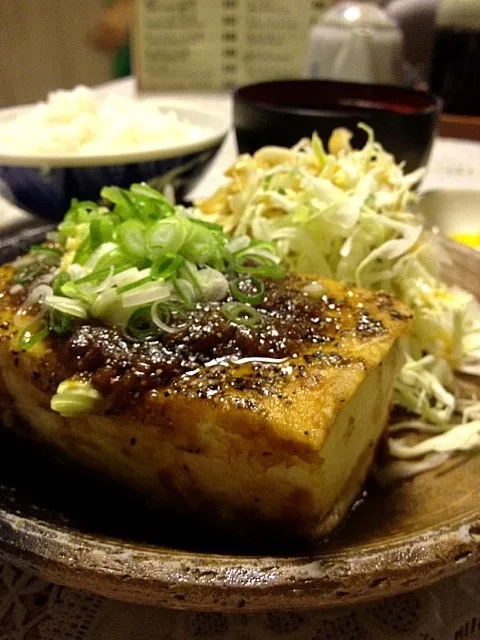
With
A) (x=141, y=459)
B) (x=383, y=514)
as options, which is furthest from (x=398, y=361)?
(x=141, y=459)

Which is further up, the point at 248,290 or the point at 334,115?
the point at 334,115

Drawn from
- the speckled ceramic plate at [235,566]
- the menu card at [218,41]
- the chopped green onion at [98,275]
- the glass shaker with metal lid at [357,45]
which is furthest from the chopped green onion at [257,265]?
the menu card at [218,41]

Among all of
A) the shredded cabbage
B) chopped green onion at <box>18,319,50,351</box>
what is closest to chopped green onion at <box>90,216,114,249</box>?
chopped green onion at <box>18,319,50,351</box>

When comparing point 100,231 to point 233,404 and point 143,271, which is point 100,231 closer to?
point 143,271

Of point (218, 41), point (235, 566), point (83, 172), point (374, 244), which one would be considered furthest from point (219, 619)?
point (218, 41)

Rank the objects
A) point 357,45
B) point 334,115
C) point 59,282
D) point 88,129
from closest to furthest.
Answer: point 59,282 < point 334,115 < point 88,129 < point 357,45

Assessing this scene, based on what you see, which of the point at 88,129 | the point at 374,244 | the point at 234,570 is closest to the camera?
the point at 234,570

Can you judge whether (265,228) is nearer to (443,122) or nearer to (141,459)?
(141,459)

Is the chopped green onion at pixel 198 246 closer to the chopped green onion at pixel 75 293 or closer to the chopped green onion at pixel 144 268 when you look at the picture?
the chopped green onion at pixel 144 268
